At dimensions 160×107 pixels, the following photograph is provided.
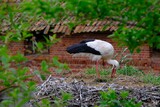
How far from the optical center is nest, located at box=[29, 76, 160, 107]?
9.71 meters

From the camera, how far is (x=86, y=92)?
10.0m

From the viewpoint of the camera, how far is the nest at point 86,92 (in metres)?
9.71

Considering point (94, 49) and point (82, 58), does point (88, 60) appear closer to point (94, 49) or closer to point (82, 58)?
point (82, 58)

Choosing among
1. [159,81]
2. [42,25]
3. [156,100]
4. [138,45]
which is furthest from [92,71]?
[138,45]

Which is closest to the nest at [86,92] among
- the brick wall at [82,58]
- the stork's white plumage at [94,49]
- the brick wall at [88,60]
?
the stork's white plumage at [94,49]

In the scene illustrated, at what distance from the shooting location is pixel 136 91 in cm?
1016

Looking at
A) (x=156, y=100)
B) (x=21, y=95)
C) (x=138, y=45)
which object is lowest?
(x=156, y=100)

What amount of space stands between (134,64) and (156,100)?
6420 mm

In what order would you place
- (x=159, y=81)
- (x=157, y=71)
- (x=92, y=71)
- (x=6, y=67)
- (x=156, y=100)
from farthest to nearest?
(x=157, y=71) < (x=92, y=71) < (x=159, y=81) < (x=156, y=100) < (x=6, y=67)

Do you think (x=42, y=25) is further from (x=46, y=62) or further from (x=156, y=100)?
(x=46, y=62)

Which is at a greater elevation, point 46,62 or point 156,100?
point 46,62

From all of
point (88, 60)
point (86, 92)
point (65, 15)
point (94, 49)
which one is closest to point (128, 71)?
point (94, 49)

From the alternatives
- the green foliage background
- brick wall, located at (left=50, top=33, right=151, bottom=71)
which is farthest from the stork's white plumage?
the green foliage background

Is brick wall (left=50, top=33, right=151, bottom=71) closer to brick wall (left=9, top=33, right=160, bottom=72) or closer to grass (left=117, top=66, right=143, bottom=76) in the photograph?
brick wall (left=9, top=33, right=160, bottom=72)
